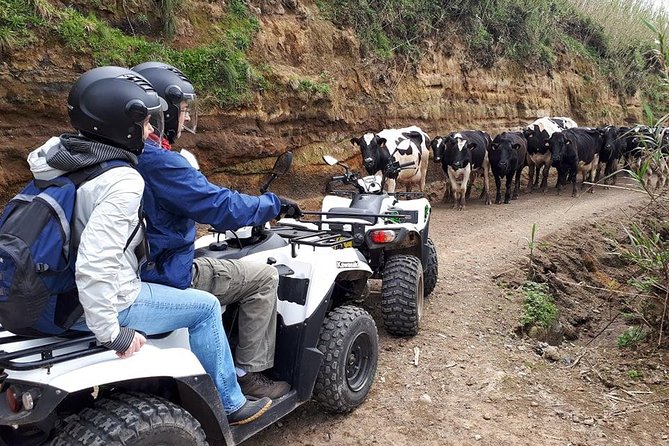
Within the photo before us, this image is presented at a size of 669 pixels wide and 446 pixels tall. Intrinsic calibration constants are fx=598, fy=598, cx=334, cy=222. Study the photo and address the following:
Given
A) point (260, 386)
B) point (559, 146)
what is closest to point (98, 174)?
point (260, 386)

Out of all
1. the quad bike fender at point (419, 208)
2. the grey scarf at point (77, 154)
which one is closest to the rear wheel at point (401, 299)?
the quad bike fender at point (419, 208)

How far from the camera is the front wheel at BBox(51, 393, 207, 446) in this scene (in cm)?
236

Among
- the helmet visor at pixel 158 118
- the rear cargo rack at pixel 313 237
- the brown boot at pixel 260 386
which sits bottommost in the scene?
the brown boot at pixel 260 386

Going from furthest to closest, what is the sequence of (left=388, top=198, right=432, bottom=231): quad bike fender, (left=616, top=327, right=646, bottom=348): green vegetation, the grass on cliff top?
the grass on cliff top → (left=388, top=198, right=432, bottom=231): quad bike fender → (left=616, top=327, right=646, bottom=348): green vegetation

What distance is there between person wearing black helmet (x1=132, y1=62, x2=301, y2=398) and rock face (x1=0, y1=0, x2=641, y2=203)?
5.30 metres

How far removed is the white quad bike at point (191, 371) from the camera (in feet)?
7.68

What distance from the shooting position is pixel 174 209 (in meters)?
2.90

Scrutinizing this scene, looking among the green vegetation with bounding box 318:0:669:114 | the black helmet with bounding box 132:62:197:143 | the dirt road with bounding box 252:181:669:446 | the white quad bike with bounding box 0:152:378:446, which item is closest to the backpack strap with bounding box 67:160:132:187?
the white quad bike with bounding box 0:152:378:446

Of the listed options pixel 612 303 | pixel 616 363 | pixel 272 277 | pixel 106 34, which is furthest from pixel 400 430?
pixel 106 34

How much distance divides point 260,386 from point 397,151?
33.5 ft

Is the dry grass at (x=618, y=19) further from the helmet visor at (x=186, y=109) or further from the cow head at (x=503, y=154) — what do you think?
the helmet visor at (x=186, y=109)

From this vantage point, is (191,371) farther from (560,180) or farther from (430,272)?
(560,180)

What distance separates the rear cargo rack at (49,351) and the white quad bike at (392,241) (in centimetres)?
240

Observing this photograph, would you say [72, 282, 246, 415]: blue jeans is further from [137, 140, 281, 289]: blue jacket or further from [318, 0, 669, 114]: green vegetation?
[318, 0, 669, 114]: green vegetation
